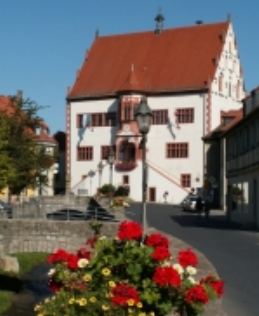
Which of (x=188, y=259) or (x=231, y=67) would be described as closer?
(x=188, y=259)

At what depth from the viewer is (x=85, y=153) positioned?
100m

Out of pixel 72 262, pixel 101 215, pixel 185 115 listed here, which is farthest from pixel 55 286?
pixel 185 115

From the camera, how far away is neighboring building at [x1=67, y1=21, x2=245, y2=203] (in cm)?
9356

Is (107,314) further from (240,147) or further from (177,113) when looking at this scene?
(177,113)

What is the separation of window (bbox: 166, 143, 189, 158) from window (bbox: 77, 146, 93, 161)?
380 inches

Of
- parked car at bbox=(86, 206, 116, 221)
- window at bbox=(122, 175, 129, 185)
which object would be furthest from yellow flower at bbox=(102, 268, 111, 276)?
window at bbox=(122, 175, 129, 185)

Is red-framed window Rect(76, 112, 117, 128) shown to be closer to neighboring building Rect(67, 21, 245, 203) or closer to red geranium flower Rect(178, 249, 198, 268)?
neighboring building Rect(67, 21, 245, 203)

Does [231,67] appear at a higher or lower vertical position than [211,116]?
higher

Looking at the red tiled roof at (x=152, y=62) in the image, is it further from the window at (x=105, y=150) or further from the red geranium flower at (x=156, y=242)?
the red geranium flower at (x=156, y=242)

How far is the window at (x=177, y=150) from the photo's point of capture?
309 feet

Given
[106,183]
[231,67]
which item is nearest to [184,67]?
[231,67]

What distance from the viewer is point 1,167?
1007 inches

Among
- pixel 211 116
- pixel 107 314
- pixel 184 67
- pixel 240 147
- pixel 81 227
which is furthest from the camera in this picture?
pixel 184 67

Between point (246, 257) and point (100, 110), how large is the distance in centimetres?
7560
